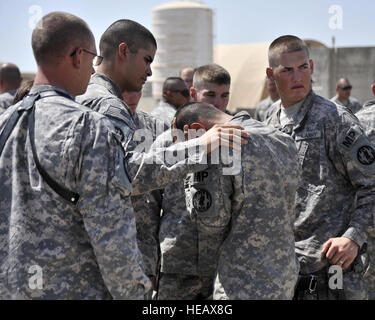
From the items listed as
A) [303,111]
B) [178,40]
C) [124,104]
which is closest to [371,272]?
[303,111]

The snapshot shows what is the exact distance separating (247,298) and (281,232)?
0.35 m

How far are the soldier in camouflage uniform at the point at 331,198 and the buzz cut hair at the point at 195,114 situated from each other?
2.50 feet

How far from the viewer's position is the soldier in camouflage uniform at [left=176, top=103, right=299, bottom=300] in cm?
264

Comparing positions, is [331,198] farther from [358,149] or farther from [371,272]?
[371,272]

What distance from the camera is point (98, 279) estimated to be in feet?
7.15

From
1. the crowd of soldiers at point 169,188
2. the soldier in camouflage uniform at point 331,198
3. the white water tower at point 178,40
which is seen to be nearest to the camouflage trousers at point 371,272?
the crowd of soldiers at point 169,188

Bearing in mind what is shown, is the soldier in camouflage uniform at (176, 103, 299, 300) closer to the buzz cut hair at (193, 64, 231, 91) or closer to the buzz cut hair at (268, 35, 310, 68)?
the buzz cut hair at (268, 35, 310, 68)

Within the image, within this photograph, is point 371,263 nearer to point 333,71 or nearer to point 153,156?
point 153,156

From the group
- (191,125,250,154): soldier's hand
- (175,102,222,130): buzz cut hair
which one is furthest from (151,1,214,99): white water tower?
(191,125,250,154): soldier's hand

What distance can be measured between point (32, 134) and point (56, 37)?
413 millimetres

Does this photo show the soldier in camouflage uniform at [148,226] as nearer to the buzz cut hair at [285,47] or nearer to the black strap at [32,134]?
the buzz cut hair at [285,47]

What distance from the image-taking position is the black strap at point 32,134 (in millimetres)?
2100

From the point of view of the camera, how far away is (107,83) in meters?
3.03
